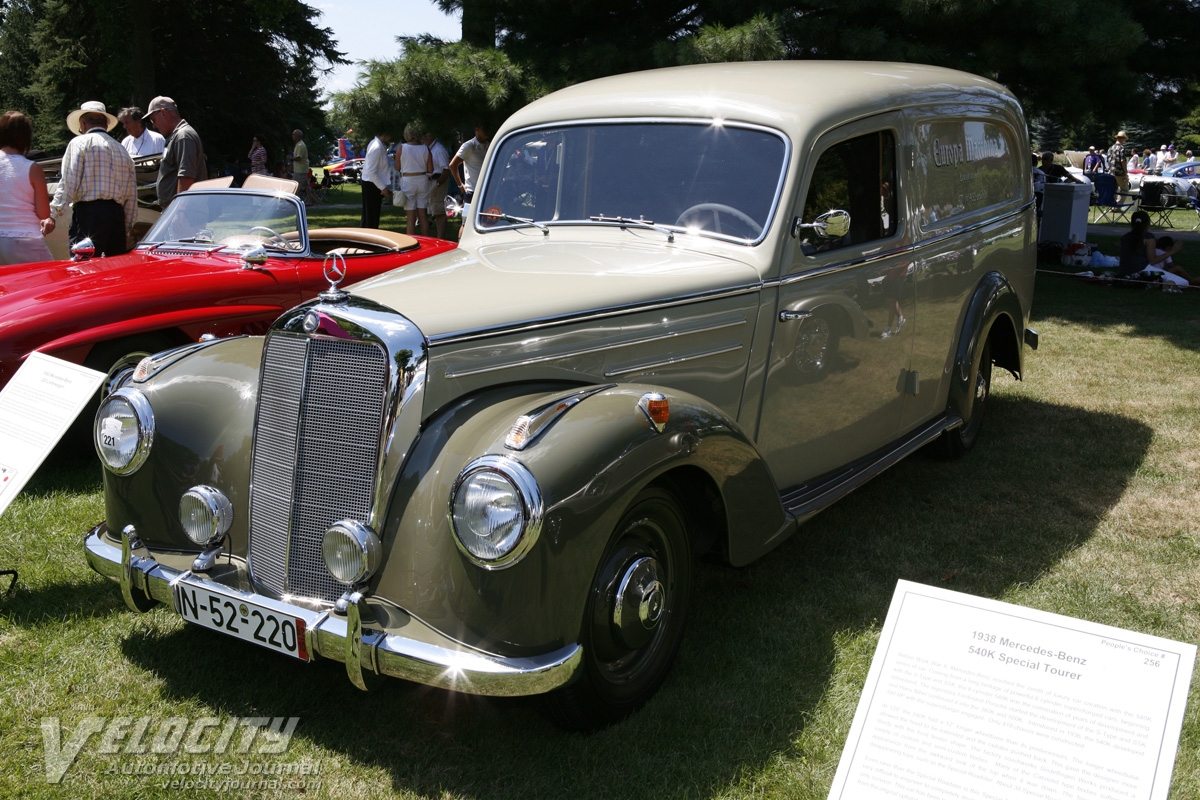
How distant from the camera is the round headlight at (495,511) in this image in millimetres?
2330

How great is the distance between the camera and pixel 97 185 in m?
6.67

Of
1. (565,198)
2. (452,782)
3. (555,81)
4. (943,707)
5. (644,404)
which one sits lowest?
(452,782)

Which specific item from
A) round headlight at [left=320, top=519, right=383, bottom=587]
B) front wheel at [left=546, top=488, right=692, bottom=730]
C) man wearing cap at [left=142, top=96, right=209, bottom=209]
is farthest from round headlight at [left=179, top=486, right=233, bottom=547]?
man wearing cap at [left=142, top=96, right=209, bottom=209]

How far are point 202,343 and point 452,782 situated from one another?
1927 mm

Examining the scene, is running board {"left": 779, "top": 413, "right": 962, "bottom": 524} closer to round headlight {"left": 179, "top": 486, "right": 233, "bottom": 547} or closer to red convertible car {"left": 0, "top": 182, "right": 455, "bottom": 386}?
round headlight {"left": 179, "top": 486, "right": 233, "bottom": 547}

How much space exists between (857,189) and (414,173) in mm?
9841

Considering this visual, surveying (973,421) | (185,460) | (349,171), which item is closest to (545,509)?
(185,460)

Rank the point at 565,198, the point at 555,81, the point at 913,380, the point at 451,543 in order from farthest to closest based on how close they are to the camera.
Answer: the point at 555,81 → the point at 913,380 → the point at 565,198 → the point at 451,543

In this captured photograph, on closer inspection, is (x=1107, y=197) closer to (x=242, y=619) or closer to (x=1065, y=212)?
(x=1065, y=212)

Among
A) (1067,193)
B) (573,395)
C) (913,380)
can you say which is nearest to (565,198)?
(573,395)

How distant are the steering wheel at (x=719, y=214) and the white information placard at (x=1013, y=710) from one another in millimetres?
1892

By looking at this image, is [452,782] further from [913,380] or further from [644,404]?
[913,380]

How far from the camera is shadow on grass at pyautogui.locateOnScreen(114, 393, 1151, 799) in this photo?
8.76 feet

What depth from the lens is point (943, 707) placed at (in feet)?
6.25
